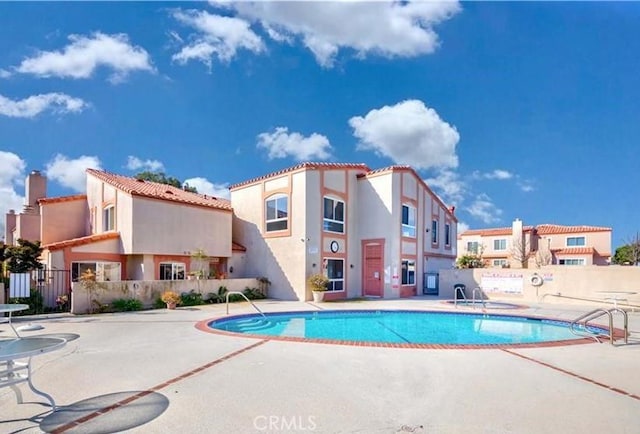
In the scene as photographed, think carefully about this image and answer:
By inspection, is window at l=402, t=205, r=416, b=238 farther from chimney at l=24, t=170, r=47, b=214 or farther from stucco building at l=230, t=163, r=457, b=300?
chimney at l=24, t=170, r=47, b=214

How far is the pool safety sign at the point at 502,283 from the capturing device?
21609 mm

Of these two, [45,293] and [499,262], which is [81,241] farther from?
[499,262]

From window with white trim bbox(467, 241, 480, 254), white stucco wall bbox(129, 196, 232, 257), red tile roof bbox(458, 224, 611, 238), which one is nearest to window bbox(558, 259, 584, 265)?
red tile roof bbox(458, 224, 611, 238)

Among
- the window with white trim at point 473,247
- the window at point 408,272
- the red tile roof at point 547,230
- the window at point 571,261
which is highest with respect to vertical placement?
the red tile roof at point 547,230

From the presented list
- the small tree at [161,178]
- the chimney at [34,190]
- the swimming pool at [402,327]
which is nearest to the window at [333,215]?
the swimming pool at [402,327]

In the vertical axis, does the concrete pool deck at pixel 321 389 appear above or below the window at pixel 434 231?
below

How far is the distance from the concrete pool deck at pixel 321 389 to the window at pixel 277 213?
13.2 metres

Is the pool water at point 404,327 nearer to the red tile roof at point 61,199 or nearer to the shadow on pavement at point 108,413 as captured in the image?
the shadow on pavement at point 108,413

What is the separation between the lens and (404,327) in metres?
13.9

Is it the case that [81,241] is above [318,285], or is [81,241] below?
above

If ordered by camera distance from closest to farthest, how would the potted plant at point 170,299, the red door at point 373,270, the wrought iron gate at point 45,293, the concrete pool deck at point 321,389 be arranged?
1. the concrete pool deck at point 321,389
2. the wrought iron gate at point 45,293
3. the potted plant at point 170,299
4. the red door at point 373,270

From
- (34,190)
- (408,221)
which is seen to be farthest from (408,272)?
(34,190)

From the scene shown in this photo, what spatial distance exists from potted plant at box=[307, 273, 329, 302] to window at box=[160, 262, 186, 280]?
6.84 meters

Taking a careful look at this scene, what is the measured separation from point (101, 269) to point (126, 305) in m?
4.20
